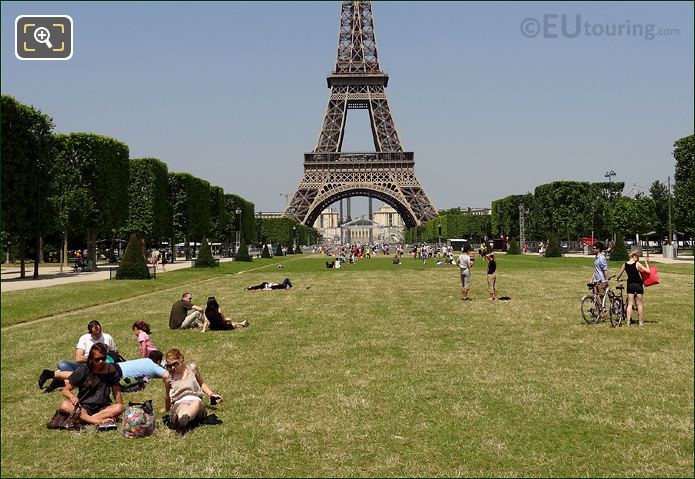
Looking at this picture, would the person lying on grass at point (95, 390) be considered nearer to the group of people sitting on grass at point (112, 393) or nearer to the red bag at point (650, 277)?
the group of people sitting on grass at point (112, 393)

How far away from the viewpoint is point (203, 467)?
23.8 feet

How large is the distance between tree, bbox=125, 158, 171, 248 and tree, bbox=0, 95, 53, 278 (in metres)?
19.9

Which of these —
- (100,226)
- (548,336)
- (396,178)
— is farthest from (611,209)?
(548,336)

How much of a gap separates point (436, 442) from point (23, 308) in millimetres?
18773

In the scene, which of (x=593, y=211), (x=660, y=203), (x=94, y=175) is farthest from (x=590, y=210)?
(x=94, y=175)

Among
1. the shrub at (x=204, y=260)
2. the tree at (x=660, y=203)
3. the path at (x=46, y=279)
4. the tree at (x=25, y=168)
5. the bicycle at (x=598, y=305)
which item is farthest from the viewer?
the tree at (x=660, y=203)

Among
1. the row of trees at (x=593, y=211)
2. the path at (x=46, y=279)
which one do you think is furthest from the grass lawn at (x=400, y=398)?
the row of trees at (x=593, y=211)

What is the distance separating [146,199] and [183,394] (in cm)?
5568

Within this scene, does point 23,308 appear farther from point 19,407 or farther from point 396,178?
point 396,178

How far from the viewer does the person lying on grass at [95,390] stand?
885 cm

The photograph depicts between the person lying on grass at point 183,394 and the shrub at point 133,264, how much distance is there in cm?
2918

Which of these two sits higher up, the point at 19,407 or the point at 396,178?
the point at 396,178

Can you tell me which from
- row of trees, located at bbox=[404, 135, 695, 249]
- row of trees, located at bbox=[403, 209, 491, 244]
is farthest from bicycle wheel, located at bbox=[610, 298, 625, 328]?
row of trees, located at bbox=[403, 209, 491, 244]

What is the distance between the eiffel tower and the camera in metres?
124
